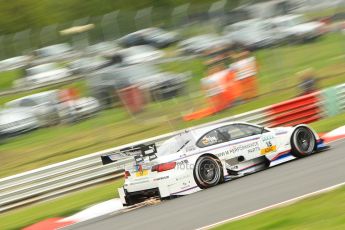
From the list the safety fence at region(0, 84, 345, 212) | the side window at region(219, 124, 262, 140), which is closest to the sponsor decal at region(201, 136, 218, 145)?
the side window at region(219, 124, 262, 140)

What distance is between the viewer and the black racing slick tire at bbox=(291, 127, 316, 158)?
45.5 ft

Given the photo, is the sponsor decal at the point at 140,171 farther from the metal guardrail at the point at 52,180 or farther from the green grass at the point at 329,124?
the green grass at the point at 329,124

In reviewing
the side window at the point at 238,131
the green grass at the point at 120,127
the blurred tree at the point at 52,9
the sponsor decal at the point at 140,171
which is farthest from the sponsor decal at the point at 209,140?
the blurred tree at the point at 52,9

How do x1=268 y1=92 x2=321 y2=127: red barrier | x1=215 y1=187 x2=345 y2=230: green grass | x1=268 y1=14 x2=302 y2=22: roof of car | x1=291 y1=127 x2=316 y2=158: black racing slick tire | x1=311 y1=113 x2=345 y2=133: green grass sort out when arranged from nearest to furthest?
x1=215 y1=187 x2=345 y2=230: green grass → x1=291 y1=127 x2=316 y2=158: black racing slick tire → x1=311 y1=113 x2=345 y2=133: green grass → x1=268 y1=92 x2=321 y2=127: red barrier → x1=268 y1=14 x2=302 y2=22: roof of car

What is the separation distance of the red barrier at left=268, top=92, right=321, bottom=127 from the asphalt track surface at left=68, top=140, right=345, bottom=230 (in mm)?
6409

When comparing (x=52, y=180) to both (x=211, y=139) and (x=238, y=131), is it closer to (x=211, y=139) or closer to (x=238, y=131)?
(x=211, y=139)

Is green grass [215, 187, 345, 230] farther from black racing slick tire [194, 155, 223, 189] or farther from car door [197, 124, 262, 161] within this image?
car door [197, 124, 262, 161]

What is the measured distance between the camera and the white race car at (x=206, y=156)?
1235 cm

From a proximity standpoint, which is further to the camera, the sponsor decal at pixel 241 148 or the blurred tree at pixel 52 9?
the blurred tree at pixel 52 9

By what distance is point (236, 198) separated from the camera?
35.8 feet

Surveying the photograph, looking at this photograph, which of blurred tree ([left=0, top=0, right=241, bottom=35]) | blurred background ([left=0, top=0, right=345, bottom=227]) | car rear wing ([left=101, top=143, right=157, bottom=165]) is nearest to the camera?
car rear wing ([left=101, top=143, right=157, bottom=165])

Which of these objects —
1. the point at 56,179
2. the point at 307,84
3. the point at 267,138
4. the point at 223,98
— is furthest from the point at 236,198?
the point at 307,84

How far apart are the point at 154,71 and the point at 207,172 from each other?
13.6 metres

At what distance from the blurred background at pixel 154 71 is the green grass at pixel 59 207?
3.84 metres
